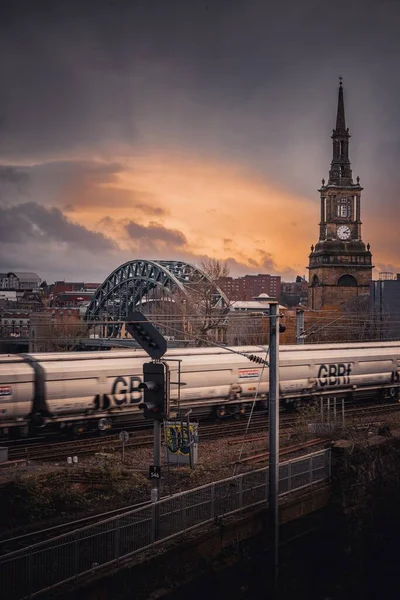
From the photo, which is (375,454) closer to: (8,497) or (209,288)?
(8,497)

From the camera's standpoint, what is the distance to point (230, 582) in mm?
15336

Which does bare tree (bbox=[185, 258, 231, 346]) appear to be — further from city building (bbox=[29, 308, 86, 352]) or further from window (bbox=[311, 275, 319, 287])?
window (bbox=[311, 275, 319, 287])

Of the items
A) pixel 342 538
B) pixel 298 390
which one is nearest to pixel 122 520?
pixel 342 538

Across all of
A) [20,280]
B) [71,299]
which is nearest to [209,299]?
[71,299]

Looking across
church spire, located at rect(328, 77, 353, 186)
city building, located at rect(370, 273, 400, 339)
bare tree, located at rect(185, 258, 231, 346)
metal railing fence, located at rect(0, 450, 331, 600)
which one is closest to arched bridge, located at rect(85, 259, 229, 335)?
bare tree, located at rect(185, 258, 231, 346)

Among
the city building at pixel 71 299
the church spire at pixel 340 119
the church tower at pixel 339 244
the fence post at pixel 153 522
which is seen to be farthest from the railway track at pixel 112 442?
the city building at pixel 71 299

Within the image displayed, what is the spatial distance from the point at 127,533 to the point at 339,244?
83.5m

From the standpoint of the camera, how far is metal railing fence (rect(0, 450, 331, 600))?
11.4 metres

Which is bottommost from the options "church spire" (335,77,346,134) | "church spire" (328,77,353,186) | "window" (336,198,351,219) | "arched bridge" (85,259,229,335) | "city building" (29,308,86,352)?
"city building" (29,308,86,352)

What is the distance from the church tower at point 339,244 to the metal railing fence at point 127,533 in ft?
247

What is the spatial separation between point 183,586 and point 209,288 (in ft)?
151

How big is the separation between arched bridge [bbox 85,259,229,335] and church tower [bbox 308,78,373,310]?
68.3 feet

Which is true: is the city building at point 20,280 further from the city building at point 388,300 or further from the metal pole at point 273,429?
the metal pole at point 273,429

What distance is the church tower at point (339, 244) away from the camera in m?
92.7
